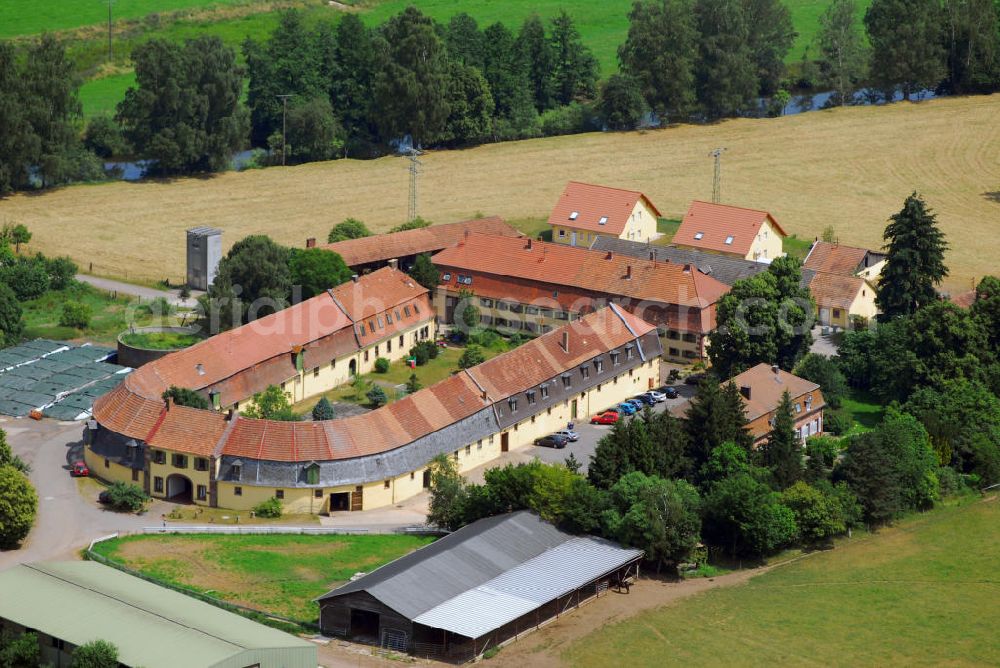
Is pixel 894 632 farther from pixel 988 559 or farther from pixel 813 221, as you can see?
pixel 813 221

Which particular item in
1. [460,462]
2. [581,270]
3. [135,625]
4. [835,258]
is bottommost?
[135,625]

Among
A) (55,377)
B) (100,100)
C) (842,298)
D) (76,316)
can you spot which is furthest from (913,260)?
(100,100)

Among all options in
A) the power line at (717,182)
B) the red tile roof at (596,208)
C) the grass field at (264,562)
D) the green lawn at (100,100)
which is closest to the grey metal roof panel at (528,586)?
the grass field at (264,562)

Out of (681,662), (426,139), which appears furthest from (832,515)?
(426,139)

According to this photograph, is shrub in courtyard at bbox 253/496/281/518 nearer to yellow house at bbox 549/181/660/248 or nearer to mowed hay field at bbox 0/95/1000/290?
mowed hay field at bbox 0/95/1000/290

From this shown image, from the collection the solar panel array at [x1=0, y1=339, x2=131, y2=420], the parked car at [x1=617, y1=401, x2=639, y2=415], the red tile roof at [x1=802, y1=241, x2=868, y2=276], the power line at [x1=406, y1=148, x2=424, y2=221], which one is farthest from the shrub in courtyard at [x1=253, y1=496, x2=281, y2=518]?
the power line at [x1=406, y1=148, x2=424, y2=221]

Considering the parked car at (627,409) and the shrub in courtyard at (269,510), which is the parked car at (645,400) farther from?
the shrub in courtyard at (269,510)

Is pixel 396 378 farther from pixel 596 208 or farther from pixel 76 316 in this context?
pixel 596 208
